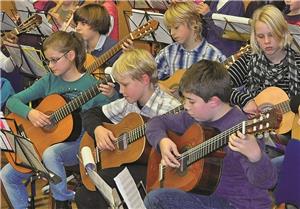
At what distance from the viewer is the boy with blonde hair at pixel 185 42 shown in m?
3.79

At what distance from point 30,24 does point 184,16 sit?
1836 millimetres

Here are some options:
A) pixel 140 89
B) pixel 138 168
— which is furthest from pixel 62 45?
pixel 138 168

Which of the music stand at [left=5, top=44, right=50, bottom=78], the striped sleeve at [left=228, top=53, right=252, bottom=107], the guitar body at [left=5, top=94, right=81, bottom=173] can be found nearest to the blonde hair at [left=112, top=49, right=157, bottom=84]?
the guitar body at [left=5, top=94, right=81, bottom=173]

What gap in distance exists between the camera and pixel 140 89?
9.34 ft

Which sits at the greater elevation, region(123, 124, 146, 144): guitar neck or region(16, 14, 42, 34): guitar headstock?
region(123, 124, 146, 144): guitar neck

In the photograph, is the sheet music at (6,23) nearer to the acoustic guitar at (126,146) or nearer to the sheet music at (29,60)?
the sheet music at (29,60)

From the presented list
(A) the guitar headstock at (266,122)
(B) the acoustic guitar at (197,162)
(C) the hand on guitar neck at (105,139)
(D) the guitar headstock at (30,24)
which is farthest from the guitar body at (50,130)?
(D) the guitar headstock at (30,24)

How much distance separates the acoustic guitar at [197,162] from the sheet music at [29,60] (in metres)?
1.77

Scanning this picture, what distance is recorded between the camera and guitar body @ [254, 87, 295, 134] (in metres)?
3.06

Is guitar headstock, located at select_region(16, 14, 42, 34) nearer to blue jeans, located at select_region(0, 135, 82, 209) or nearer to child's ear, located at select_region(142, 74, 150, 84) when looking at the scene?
blue jeans, located at select_region(0, 135, 82, 209)

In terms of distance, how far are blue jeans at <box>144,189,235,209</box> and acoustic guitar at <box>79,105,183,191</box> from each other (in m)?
0.42

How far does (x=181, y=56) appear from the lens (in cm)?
389

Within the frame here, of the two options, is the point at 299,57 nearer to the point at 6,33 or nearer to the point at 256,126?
the point at 256,126

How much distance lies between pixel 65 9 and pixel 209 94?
380 centimetres
